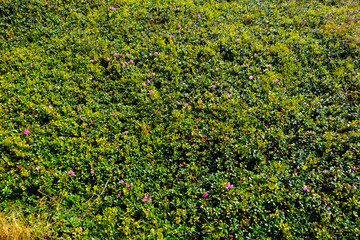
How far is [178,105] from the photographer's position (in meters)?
5.68

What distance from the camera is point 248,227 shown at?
3814mm

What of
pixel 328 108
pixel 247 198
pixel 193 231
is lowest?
pixel 193 231

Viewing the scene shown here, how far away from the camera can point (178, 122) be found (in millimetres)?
5242

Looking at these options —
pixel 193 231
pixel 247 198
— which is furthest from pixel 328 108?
pixel 193 231

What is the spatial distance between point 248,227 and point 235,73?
3.99m

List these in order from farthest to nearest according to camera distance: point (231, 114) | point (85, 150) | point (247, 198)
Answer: point (231, 114) < point (85, 150) < point (247, 198)

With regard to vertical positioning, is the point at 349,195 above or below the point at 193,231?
above

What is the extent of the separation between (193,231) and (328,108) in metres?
4.18

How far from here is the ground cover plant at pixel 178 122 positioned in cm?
393

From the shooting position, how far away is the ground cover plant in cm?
393

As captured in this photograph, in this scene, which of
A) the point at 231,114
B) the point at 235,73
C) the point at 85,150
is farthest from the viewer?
the point at 235,73

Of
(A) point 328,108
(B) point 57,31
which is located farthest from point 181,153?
(B) point 57,31

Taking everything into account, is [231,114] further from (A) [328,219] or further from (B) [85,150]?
(B) [85,150]

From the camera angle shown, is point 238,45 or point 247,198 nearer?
point 247,198
